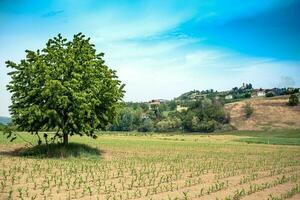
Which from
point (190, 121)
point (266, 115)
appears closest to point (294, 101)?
point (266, 115)

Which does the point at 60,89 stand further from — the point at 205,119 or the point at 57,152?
the point at 205,119

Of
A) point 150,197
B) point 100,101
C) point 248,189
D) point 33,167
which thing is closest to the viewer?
point 150,197

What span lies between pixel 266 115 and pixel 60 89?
121 m

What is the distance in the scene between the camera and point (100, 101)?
123ft

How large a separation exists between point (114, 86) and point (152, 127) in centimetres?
11109

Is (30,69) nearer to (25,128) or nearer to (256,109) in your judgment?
(25,128)

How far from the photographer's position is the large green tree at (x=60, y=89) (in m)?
34.3

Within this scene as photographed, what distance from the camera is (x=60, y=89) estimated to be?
33875 millimetres

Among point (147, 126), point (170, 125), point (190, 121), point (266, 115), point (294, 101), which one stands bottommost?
point (147, 126)

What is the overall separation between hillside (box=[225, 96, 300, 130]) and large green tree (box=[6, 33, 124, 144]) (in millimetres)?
103722

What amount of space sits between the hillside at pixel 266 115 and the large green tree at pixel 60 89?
104 metres

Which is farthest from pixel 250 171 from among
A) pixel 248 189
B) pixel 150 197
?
pixel 150 197

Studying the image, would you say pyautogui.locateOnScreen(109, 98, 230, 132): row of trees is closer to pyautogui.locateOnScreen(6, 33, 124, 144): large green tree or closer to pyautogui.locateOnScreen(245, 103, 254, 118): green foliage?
pyautogui.locateOnScreen(245, 103, 254, 118): green foliage

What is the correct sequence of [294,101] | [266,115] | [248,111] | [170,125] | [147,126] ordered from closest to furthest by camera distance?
[170,125]
[266,115]
[248,111]
[294,101]
[147,126]
